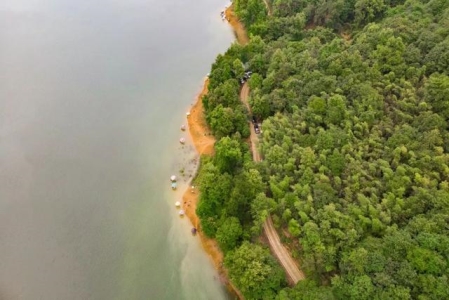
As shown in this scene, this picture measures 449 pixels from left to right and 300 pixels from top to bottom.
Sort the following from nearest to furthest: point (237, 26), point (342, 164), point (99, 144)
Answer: point (342, 164) < point (99, 144) < point (237, 26)

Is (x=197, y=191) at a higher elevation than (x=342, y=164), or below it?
higher

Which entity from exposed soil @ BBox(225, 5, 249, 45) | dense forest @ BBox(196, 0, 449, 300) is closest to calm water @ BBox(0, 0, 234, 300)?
exposed soil @ BBox(225, 5, 249, 45)

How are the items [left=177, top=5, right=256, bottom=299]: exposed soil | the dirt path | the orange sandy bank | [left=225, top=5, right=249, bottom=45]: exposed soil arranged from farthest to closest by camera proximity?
[left=225, top=5, right=249, bottom=45]: exposed soil
the orange sandy bank
[left=177, top=5, right=256, bottom=299]: exposed soil
the dirt path

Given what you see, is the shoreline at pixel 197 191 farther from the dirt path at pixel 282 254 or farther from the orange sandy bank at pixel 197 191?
the dirt path at pixel 282 254

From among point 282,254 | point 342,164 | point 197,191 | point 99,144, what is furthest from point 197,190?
point 342,164

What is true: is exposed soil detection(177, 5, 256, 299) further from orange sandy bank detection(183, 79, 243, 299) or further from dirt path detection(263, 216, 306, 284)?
dirt path detection(263, 216, 306, 284)

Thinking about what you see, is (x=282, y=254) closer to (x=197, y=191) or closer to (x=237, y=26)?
(x=197, y=191)

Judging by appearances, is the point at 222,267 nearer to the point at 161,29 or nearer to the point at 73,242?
the point at 73,242
